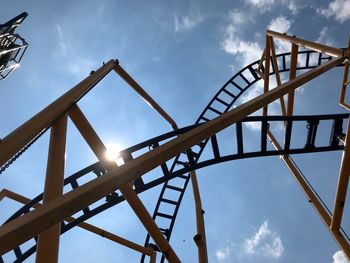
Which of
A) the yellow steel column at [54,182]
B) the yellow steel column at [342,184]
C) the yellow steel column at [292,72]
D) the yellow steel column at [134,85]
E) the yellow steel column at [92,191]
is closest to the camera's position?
the yellow steel column at [92,191]

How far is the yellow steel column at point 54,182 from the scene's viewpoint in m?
2.25

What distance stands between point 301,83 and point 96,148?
284cm

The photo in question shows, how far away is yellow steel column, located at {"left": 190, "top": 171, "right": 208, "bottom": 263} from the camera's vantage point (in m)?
5.20

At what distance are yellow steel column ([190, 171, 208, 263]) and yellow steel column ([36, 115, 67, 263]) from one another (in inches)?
125

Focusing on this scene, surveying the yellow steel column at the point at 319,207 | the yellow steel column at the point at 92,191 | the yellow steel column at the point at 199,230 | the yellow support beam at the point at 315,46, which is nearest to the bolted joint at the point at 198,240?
the yellow steel column at the point at 199,230

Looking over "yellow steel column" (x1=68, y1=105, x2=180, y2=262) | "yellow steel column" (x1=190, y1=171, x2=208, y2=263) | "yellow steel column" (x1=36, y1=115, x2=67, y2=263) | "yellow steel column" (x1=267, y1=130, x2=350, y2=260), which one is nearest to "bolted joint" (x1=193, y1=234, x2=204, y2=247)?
"yellow steel column" (x1=190, y1=171, x2=208, y2=263)

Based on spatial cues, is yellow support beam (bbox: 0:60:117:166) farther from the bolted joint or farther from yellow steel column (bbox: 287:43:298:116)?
yellow steel column (bbox: 287:43:298:116)

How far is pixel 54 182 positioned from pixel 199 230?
3634 millimetres

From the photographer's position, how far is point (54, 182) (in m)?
2.68

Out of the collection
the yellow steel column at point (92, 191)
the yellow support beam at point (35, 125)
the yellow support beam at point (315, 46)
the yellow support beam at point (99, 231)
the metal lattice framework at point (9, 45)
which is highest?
the metal lattice framework at point (9, 45)

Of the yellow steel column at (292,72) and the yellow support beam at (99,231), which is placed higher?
the yellow steel column at (292,72)

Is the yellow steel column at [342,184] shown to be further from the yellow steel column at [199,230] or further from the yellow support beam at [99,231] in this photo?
the yellow support beam at [99,231]

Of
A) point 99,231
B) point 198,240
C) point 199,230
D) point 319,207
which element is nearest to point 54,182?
point 198,240

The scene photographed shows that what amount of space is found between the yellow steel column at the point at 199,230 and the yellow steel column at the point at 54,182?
10.5ft
